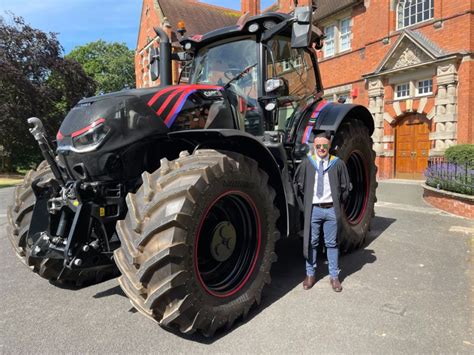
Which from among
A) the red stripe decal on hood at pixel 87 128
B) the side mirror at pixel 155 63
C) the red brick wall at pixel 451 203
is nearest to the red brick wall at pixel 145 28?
the red brick wall at pixel 451 203

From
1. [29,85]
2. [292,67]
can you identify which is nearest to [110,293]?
[292,67]

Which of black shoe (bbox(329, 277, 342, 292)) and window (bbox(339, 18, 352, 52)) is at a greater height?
window (bbox(339, 18, 352, 52))

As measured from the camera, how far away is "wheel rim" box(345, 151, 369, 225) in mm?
5387

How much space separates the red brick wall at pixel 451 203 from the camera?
7516 millimetres

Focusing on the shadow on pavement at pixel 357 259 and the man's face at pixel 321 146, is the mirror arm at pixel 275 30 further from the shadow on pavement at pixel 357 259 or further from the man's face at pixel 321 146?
the shadow on pavement at pixel 357 259

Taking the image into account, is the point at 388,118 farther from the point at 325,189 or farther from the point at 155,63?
the point at 325,189

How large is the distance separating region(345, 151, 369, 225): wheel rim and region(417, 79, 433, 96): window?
10006 millimetres

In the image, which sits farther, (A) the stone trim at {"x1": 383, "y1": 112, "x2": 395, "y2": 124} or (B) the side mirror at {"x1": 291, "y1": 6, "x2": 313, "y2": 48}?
(A) the stone trim at {"x1": 383, "y1": 112, "x2": 395, "y2": 124}

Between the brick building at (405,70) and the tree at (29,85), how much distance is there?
18.8 meters

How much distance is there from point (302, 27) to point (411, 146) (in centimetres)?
1277

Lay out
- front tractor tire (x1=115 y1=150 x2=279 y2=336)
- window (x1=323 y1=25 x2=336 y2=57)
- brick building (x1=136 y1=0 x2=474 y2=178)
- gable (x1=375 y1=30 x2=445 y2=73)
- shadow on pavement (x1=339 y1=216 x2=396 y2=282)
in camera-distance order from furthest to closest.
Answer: window (x1=323 y1=25 x2=336 y2=57)
gable (x1=375 y1=30 x2=445 y2=73)
brick building (x1=136 y1=0 x2=474 y2=178)
shadow on pavement (x1=339 y1=216 x2=396 y2=282)
front tractor tire (x1=115 y1=150 x2=279 y2=336)

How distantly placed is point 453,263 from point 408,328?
2047 mm

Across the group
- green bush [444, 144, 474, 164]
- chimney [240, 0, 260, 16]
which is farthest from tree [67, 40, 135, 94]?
green bush [444, 144, 474, 164]

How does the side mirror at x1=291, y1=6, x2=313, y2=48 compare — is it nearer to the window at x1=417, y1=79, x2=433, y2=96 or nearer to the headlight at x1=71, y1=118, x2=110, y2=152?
the headlight at x1=71, y1=118, x2=110, y2=152
